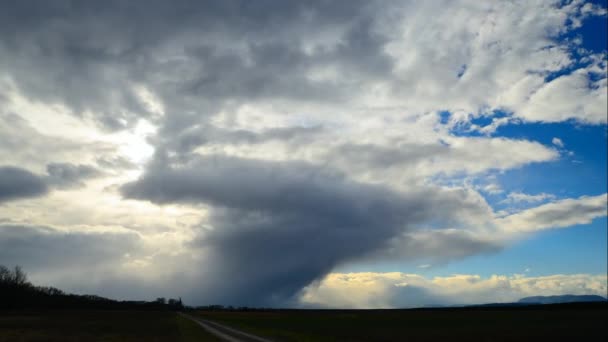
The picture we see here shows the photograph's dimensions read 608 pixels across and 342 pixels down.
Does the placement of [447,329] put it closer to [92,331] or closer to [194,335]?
[194,335]

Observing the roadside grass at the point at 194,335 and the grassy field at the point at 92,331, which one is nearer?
the grassy field at the point at 92,331

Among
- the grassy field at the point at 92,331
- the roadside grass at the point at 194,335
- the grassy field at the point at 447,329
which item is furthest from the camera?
the roadside grass at the point at 194,335

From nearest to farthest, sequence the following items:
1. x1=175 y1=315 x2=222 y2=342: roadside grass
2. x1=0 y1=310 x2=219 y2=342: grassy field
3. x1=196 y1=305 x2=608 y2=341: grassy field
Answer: x1=0 y1=310 x2=219 y2=342: grassy field
x1=196 y1=305 x2=608 y2=341: grassy field
x1=175 y1=315 x2=222 y2=342: roadside grass

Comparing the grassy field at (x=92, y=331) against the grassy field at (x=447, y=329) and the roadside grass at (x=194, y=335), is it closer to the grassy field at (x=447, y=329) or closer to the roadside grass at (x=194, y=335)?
the roadside grass at (x=194, y=335)

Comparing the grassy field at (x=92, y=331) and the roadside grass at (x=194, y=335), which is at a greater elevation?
the grassy field at (x=92, y=331)

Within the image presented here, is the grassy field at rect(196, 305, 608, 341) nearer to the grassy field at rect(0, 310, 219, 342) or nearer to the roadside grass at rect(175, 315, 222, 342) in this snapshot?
the roadside grass at rect(175, 315, 222, 342)

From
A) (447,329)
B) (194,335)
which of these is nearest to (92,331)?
(194,335)

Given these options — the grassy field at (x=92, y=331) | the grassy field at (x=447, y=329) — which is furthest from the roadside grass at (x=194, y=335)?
the grassy field at (x=447, y=329)

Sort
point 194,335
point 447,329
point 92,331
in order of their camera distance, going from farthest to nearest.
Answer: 1. point 447,329
2. point 92,331
3. point 194,335

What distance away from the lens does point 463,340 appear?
155 feet

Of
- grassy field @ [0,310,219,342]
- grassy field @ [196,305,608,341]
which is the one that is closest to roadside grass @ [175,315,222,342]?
grassy field @ [0,310,219,342]

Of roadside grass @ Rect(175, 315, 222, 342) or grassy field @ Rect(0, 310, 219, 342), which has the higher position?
grassy field @ Rect(0, 310, 219, 342)

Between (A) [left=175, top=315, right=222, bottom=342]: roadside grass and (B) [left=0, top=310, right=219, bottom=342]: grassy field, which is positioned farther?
(A) [left=175, top=315, right=222, bottom=342]: roadside grass

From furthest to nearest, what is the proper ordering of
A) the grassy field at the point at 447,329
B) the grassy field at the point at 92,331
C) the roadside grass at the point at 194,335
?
the roadside grass at the point at 194,335
the grassy field at the point at 447,329
the grassy field at the point at 92,331
